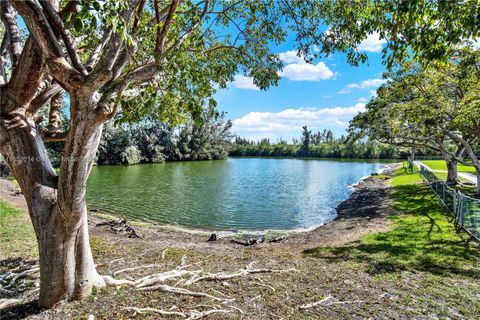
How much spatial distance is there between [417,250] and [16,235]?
12979mm

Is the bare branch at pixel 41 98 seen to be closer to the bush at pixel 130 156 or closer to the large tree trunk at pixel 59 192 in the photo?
the large tree trunk at pixel 59 192

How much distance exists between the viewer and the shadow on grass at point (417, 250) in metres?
7.46

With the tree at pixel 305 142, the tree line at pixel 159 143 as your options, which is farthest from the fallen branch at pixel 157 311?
the tree at pixel 305 142

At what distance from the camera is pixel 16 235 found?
31.3ft

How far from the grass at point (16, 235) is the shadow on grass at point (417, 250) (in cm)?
844

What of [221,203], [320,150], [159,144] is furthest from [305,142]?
[221,203]

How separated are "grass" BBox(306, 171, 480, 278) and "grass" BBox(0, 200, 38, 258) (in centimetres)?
853

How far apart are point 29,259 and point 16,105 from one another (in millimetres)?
5271

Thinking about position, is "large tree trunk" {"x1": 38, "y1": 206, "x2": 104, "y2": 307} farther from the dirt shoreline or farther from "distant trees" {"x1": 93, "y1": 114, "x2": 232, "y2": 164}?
"distant trees" {"x1": 93, "y1": 114, "x2": 232, "y2": 164}

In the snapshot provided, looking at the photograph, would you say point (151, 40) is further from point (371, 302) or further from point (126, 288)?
point (371, 302)

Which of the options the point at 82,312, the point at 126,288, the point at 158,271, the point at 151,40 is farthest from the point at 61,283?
the point at 151,40

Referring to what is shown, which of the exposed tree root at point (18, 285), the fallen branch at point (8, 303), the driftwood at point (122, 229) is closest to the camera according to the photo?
the fallen branch at point (8, 303)

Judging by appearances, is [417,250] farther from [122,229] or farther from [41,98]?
[122,229]

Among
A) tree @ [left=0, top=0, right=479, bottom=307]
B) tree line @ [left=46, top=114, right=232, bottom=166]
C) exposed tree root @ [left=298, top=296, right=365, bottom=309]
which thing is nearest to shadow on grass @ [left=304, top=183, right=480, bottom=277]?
exposed tree root @ [left=298, top=296, right=365, bottom=309]
